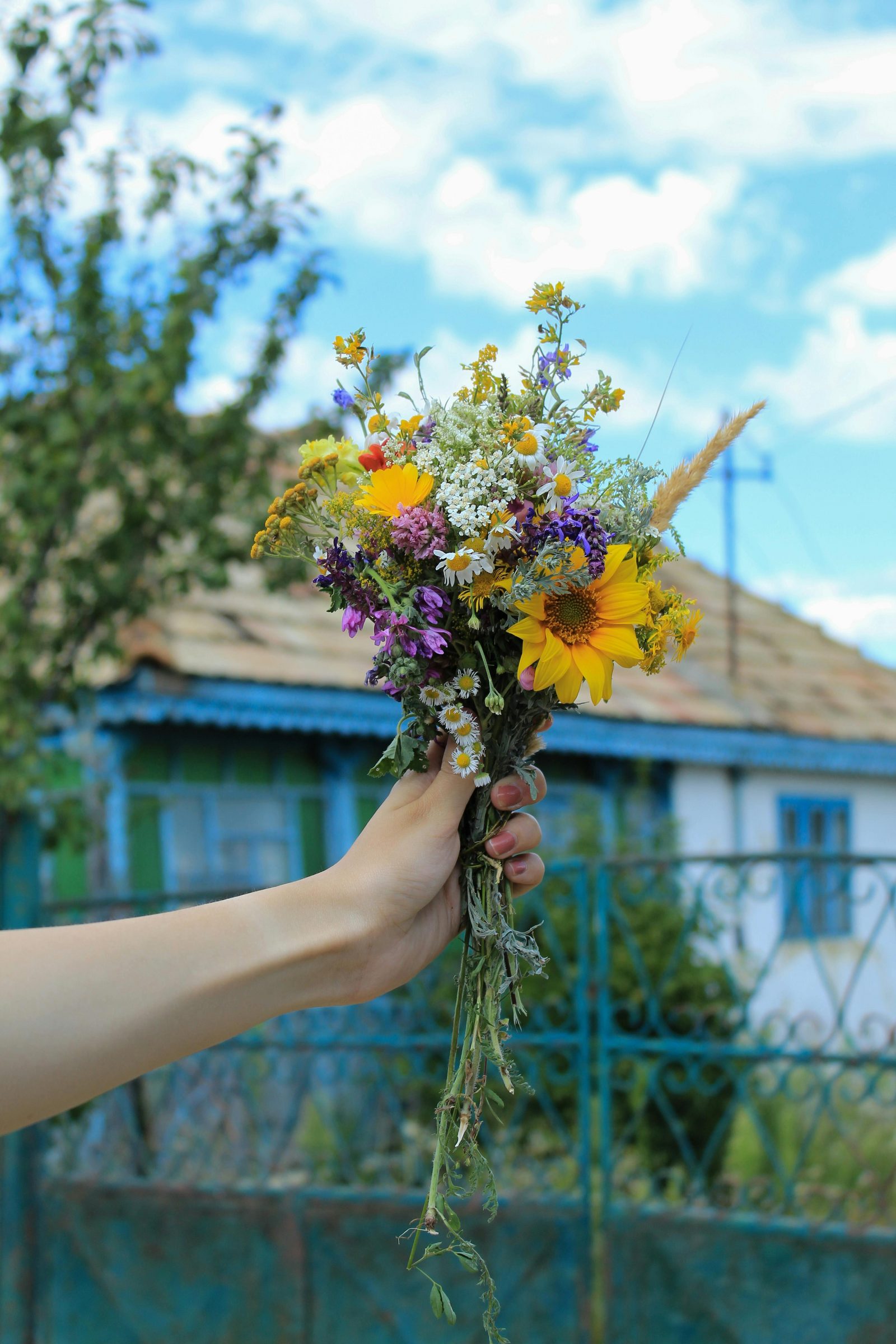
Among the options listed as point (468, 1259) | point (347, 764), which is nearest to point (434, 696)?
point (468, 1259)

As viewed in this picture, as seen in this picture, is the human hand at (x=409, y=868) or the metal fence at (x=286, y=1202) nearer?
the human hand at (x=409, y=868)

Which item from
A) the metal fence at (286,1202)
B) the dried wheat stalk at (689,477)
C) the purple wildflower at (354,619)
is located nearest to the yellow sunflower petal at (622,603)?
the dried wheat stalk at (689,477)

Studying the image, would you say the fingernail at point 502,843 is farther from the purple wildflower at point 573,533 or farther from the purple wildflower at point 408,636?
the purple wildflower at point 573,533

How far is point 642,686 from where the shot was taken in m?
10.9

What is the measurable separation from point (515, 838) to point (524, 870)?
0.06 meters

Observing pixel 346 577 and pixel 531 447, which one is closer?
pixel 531 447

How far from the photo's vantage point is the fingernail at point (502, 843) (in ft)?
6.12

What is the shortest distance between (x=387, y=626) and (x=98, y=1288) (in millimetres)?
4251

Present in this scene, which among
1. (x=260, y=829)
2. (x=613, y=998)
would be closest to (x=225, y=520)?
(x=260, y=829)

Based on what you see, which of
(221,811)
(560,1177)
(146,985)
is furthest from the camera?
(221,811)

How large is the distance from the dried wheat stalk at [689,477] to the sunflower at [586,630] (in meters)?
0.11

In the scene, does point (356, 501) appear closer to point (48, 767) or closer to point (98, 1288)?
point (48, 767)

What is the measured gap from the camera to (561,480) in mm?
1709

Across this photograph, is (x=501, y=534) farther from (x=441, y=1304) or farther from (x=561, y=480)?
(x=441, y=1304)
